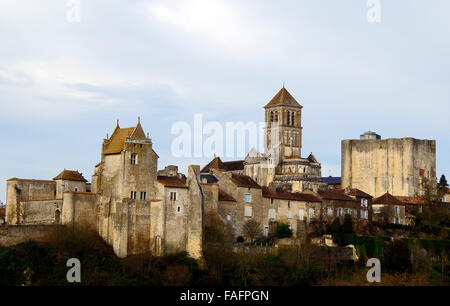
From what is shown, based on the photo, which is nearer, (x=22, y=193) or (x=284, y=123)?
(x=22, y=193)

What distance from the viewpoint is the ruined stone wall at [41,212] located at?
68.8m

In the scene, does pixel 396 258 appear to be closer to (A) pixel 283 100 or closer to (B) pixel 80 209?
(B) pixel 80 209

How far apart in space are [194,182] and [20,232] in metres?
13.1

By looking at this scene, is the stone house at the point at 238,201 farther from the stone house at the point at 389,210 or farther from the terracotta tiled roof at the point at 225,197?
→ the stone house at the point at 389,210

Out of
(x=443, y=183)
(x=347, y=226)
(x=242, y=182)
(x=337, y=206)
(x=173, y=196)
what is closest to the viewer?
(x=173, y=196)

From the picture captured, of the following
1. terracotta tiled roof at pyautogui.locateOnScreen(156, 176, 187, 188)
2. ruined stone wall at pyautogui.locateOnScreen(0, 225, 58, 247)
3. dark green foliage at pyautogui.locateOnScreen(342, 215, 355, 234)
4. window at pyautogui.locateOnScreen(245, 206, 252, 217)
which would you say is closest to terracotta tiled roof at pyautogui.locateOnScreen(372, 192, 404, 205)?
dark green foliage at pyautogui.locateOnScreen(342, 215, 355, 234)

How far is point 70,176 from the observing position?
239ft

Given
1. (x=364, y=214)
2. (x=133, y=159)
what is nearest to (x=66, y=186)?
(x=133, y=159)

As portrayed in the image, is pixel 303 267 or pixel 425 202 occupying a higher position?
pixel 425 202

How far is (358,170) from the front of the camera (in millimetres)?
106562

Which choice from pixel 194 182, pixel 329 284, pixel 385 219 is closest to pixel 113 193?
pixel 194 182

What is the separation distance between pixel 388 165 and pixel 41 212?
48.8m

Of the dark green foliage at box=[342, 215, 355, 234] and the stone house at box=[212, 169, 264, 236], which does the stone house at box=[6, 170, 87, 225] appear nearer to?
the stone house at box=[212, 169, 264, 236]
